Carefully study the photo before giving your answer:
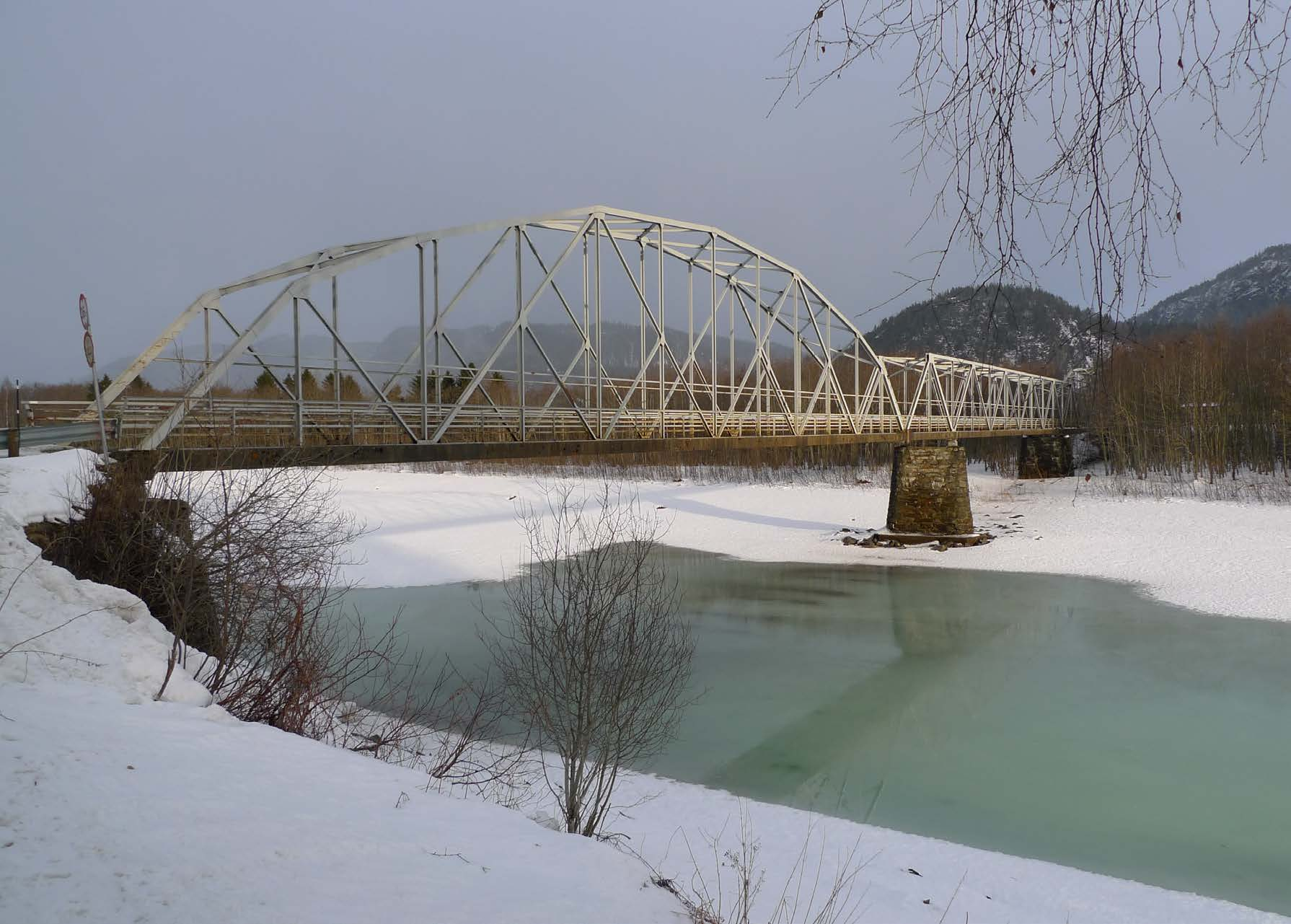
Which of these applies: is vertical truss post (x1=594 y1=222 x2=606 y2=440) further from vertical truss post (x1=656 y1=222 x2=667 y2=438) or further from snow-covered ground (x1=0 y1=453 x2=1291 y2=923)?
snow-covered ground (x1=0 y1=453 x2=1291 y2=923)

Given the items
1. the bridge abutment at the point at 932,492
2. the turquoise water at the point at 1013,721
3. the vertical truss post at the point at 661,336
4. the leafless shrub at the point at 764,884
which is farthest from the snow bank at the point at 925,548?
the leafless shrub at the point at 764,884

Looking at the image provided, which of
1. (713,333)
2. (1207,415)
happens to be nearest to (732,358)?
(713,333)

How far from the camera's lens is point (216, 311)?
54.1 feet

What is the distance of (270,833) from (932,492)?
35796 millimetres

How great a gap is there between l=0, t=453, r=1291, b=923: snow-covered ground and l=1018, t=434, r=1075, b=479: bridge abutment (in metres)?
66.1

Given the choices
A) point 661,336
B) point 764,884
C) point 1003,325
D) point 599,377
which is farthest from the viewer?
point 661,336

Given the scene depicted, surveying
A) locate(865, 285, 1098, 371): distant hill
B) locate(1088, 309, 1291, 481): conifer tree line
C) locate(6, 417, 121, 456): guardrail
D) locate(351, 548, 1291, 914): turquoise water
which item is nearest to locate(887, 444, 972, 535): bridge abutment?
locate(351, 548, 1291, 914): turquoise water

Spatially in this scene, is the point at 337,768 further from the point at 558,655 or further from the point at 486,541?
the point at 486,541

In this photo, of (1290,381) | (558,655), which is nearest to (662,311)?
(558,655)

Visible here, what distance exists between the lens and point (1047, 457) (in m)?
69.2

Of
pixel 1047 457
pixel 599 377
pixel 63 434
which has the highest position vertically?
pixel 599 377

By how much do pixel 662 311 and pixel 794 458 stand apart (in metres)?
48.2

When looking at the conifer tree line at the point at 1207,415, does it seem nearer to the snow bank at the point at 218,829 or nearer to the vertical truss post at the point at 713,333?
the vertical truss post at the point at 713,333

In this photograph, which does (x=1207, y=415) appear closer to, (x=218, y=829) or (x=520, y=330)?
(x=520, y=330)
